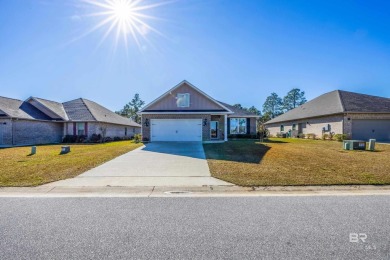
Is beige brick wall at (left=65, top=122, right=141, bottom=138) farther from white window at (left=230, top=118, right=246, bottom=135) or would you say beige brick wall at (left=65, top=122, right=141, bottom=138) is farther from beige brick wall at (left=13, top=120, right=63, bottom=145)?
white window at (left=230, top=118, right=246, bottom=135)

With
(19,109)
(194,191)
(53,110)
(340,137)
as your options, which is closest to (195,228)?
(194,191)

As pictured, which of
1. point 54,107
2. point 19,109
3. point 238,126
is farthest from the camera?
point 54,107

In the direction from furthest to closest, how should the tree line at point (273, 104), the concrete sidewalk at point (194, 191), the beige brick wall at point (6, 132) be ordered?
1. the tree line at point (273, 104)
2. the beige brick wall at point (6, 132)
3. the concrete sidewalk at point (194, 191)

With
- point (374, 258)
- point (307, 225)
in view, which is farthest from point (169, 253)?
point (374, 258)

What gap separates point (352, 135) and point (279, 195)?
20.2 meters

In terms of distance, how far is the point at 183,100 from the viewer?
18766mm

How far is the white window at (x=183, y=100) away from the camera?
18703 mm

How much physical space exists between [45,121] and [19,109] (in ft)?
8.43

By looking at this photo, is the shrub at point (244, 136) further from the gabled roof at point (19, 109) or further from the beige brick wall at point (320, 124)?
the gabled roof at point (19, 109)

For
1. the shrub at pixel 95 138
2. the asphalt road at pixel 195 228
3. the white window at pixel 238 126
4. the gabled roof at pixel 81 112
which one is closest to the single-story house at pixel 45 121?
the gabled roof at pixel 81 112

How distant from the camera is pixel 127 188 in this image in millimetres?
5578

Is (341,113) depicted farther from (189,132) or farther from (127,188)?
(127,188)

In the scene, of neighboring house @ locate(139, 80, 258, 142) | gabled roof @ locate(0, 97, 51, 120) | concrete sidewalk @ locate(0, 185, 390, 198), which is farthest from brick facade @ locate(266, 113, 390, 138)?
gabled roof @ locate(0, 97, 51, 120)

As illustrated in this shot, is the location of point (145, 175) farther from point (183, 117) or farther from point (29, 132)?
point (29, 132)
